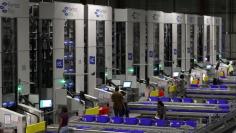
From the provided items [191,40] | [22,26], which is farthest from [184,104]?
[191,40]

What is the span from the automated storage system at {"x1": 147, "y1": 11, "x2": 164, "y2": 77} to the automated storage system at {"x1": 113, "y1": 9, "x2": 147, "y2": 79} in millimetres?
817

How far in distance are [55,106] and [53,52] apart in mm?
1598

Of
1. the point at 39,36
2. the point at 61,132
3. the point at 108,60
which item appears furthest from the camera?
the point at 108,60

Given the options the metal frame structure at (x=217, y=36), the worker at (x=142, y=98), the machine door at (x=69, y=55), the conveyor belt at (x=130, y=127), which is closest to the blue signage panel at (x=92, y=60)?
the machine door at (x=69, y=55)

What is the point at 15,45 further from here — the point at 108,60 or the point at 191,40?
the point at 191,40

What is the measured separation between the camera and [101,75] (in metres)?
17.3

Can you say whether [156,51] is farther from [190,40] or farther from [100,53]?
[100,53]

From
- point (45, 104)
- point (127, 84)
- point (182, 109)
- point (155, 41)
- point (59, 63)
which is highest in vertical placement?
point (155, 41)

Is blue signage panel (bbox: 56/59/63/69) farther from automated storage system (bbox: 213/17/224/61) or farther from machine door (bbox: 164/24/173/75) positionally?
automated storage system (bbox: 213/17/224/61)

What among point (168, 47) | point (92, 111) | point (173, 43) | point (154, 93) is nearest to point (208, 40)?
point (173, 43)

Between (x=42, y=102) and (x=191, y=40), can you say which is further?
(x=191, y=40)

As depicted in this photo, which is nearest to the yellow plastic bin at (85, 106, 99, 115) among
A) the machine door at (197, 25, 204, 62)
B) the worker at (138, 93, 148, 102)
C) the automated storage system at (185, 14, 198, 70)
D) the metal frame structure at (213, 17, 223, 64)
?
the worker at (138, 93, 148, 102)

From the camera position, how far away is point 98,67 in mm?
17234

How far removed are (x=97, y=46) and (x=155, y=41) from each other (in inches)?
203
